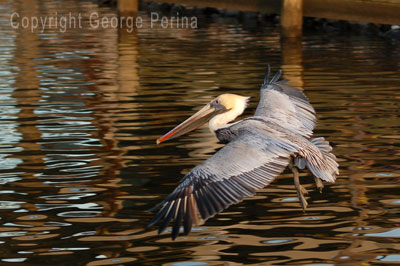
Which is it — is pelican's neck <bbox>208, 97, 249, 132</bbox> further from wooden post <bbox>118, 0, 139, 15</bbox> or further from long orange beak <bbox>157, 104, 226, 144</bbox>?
wooden post <bbox>118, 0, 139, 15</bbox>

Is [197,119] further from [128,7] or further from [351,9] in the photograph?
[128,7]

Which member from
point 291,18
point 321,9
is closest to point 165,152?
point 321,9

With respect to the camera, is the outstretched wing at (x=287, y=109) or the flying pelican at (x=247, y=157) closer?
the flying pelican at (x=247, y=157)

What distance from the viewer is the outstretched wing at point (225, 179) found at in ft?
15.9

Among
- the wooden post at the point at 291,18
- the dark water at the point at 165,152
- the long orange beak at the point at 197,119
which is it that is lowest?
the dark water at the point at 165,152

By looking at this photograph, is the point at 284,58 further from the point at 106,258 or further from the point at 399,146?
the point at 106,258

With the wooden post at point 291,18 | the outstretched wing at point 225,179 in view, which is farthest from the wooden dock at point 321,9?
the outstretched wing at point 225,179

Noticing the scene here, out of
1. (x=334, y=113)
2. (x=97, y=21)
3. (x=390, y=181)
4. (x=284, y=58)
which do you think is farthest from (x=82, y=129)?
(x=97, y=21)

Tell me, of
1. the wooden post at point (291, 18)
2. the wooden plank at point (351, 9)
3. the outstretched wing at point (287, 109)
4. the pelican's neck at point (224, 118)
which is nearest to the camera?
the outstretched wing at point (287, 109)

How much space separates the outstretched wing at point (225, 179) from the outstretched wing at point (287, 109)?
0.74m

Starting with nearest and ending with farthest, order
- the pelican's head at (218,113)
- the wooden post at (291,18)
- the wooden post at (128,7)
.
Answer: the pelican's head at (218,113), the wooden post at (291,18), the wooden post at (128,7)

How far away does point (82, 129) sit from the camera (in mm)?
9375

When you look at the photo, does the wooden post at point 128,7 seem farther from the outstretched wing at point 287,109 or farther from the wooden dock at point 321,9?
the outstretched wing at point 287,109

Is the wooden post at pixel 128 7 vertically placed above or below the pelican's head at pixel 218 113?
above
